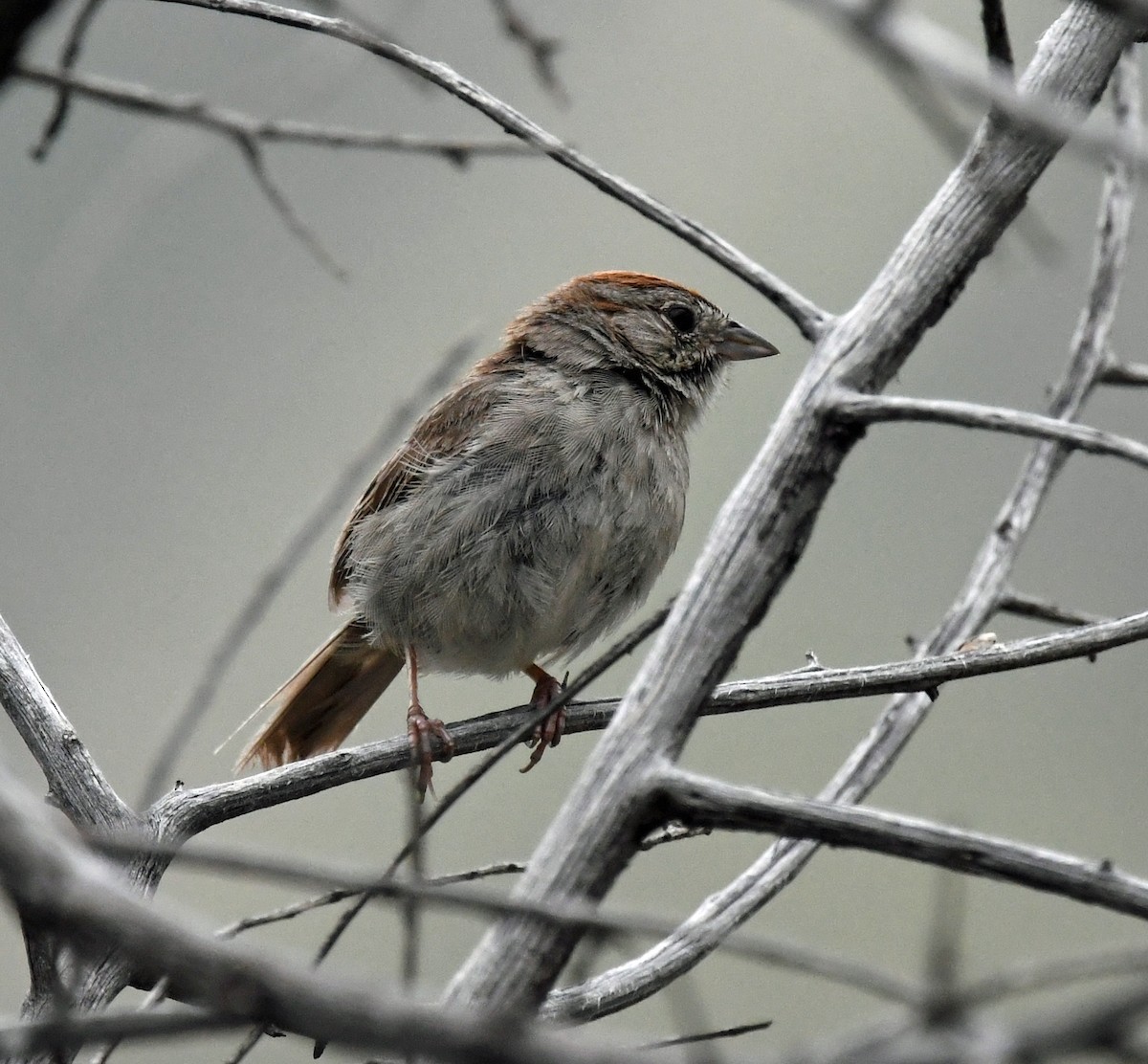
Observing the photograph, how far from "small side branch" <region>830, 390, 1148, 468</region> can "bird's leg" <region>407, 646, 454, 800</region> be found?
158 centimetres

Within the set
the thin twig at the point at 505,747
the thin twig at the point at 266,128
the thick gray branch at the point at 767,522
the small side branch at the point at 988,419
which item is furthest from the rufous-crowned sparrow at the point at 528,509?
the small side branch at the point at 988,419

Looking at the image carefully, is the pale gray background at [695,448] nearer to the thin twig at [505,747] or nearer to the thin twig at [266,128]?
the thin twig at [266,128]

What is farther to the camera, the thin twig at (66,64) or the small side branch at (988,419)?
Result: the thin twig at (66,64)

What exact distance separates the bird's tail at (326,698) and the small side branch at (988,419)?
3.64 metres

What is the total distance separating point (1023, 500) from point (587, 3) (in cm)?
1387

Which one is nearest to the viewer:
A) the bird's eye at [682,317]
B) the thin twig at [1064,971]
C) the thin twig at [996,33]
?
the thin twig at [1064,971]

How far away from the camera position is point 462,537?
4770 mm

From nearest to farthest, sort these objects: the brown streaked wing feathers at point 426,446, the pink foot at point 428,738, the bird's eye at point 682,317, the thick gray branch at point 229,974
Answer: the thick gray branch at point 229,974 → the pink foot at point 428,738 → the brown streaked wing feathers at point 426,446 → the bird's eye at point 682,317

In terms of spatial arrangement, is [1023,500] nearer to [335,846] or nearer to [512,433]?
[512,433]

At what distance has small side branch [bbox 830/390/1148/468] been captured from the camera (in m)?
1.87

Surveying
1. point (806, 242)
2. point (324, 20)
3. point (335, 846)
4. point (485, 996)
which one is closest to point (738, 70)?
point (806, 242)

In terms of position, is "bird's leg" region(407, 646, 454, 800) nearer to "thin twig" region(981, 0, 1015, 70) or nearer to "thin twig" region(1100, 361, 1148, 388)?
"thin twig" region(981, 0, 1015, 70)

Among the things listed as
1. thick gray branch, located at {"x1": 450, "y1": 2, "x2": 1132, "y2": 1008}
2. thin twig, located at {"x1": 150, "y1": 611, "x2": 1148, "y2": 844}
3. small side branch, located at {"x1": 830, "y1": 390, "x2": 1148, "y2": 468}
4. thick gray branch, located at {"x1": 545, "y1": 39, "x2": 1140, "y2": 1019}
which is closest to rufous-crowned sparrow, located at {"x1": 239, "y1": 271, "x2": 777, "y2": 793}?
thin twig, located at {"x1": 150, "y1": 611, "x2": 1148, "y2": 844}

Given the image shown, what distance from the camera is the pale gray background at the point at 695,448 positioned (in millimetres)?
13523
